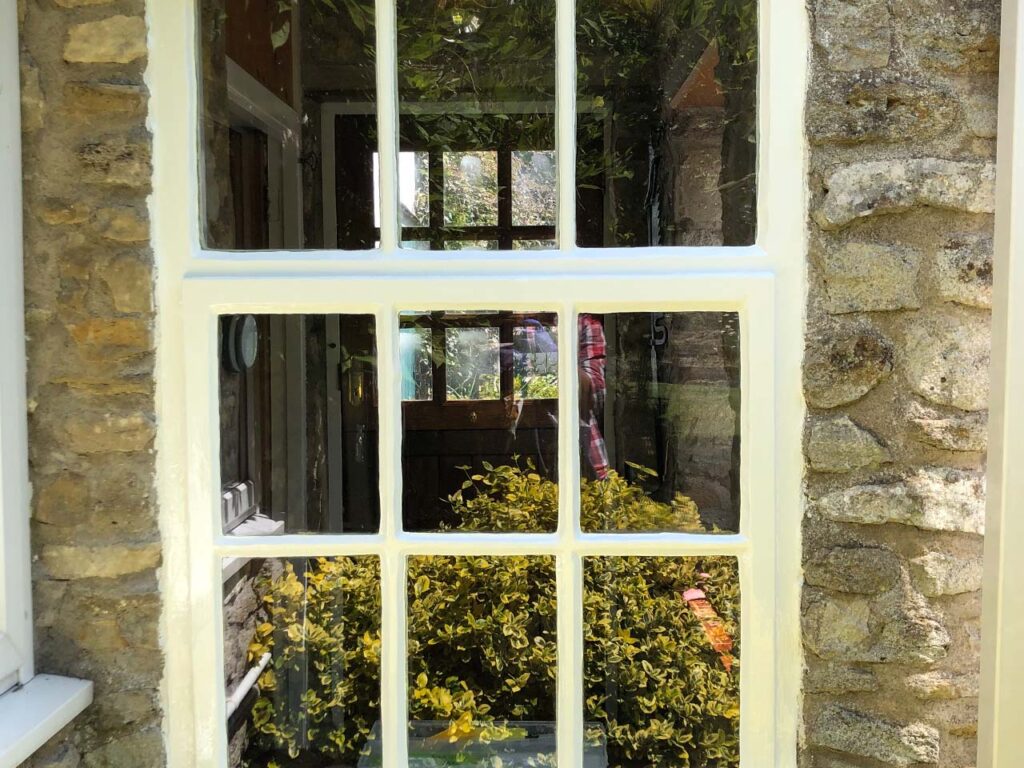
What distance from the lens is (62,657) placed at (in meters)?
1.55

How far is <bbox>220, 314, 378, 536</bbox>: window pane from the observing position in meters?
1.60

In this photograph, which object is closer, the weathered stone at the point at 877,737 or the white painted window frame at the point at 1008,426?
the white painted window frame at the point at 1008,426

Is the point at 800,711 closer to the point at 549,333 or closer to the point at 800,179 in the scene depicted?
the point at 549,333

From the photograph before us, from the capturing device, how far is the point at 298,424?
1.66 meters

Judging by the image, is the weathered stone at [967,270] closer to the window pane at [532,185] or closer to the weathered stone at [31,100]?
the window pane at [532,185]

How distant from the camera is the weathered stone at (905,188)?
4.80 ft

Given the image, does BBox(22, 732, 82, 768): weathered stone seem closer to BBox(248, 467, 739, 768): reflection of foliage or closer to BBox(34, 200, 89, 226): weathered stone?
BBox(248, 467, 739, 768): reflection of foliage

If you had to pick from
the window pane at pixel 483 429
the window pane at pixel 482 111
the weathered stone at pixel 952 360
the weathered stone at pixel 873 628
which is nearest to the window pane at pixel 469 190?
the window pane at pixel 482 111

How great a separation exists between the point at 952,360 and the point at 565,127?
903mm

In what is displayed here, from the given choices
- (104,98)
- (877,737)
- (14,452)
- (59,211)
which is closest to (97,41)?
(104,98)

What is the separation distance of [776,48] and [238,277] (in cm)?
118

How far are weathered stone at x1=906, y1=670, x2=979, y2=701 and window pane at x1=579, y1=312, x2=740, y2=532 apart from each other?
460 mm

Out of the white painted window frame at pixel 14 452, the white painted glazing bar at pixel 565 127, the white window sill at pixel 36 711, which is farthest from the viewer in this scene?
the white painted glazing bar at pixel 565 127

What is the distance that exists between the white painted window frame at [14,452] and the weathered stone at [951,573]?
5.56 feet
